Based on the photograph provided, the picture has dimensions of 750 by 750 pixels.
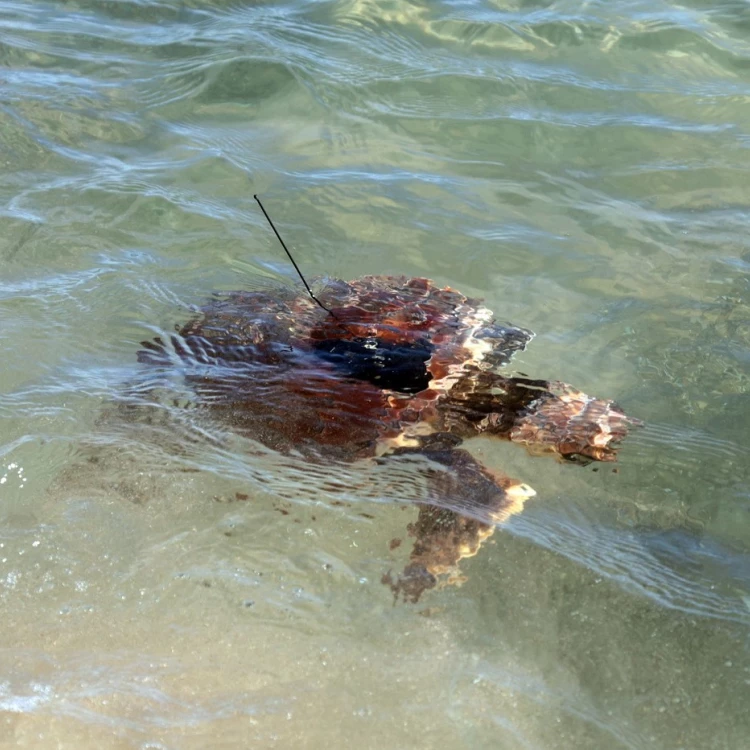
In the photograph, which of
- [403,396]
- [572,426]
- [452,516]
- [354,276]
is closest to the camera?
[452,516]

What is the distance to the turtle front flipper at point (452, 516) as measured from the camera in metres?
3.14

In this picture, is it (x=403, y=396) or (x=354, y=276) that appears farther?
(x=354, y=276)

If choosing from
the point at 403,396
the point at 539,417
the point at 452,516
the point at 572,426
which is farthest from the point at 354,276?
the point at 452,516

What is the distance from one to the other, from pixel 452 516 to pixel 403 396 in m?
0.81

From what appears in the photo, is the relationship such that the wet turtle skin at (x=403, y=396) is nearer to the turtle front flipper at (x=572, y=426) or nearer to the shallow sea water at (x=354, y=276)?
the turtle front flipper at (x=572, y=426)

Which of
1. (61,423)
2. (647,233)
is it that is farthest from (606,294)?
(61,423)

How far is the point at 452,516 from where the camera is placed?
133 inches

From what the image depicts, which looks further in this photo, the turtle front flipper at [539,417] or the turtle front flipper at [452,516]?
the turtle front flipper at [539,417]

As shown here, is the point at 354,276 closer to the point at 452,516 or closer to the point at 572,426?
the point at 572,426

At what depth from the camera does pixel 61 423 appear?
392cm

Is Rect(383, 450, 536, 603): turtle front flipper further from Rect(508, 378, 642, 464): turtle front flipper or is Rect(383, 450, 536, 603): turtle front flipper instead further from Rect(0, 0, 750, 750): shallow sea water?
Rect(508, 378, 642, 464): turtle front flipper

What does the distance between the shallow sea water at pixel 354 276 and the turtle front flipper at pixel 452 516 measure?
7 centimetres

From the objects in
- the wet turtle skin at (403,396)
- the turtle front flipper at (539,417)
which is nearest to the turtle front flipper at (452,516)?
the wet turtle skin at (403,396)

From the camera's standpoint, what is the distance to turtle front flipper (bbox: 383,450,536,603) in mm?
3141
